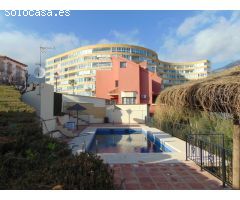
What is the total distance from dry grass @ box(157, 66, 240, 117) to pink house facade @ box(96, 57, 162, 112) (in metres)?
33.1

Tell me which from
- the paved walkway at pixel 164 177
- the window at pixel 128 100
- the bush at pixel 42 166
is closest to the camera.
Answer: the bush at pixel 42 166

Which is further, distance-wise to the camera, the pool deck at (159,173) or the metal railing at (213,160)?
the metal railing at (213,160)

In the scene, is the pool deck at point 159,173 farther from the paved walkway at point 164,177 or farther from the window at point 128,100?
the window at point 128,100

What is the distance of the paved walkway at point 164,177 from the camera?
5.76 metres

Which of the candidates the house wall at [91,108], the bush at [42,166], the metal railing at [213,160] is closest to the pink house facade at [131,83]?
the house wall at [91,108]

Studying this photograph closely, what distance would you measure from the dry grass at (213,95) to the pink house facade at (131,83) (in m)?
33.1

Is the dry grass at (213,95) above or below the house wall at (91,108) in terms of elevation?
above

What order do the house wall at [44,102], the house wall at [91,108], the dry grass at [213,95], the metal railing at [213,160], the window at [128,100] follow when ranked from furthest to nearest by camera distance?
the window at [128,100] < the house wall at [91,108] < the house wall at [44,102] < the metal railing at [213,160] < the dry grass at [213,95]

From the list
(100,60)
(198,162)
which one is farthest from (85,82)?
(198,162)

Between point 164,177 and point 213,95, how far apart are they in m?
3.86

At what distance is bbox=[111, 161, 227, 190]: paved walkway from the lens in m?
5.76

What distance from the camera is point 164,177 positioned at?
255 inches

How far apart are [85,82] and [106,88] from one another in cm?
3810

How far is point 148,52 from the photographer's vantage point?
262ft
